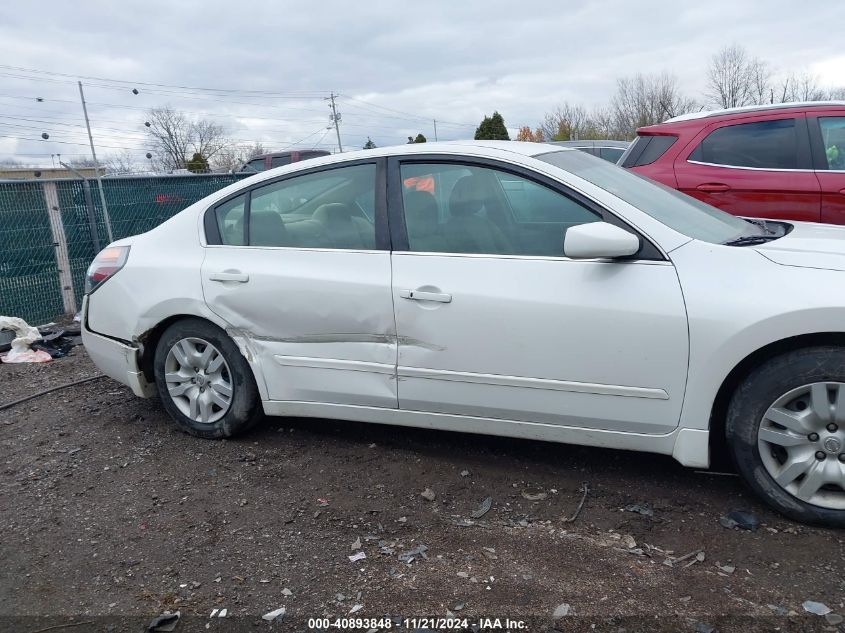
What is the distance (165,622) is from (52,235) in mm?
6682

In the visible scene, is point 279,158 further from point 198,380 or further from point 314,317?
point 314,317

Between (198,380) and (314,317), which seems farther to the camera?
(198,380)

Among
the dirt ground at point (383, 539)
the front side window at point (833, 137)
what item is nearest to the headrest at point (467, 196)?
the dirt ground at point (383, 539)

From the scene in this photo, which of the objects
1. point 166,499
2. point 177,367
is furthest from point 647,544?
point 177,367

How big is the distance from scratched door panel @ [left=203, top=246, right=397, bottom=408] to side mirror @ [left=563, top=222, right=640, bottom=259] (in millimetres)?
944

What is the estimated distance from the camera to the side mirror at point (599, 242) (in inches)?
123

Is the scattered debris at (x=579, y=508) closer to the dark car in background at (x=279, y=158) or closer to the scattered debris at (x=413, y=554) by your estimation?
the scattered debris at (x=413, y=554)

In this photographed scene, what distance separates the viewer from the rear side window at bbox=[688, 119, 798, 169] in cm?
590

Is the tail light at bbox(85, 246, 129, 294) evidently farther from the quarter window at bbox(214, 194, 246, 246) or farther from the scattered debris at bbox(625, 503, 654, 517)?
the scattered debris at bbox(625, 503, 654, 517)

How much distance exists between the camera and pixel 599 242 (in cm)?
314

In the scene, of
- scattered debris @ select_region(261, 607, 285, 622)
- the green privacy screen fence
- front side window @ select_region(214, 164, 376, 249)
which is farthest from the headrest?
the green privacy screen fence

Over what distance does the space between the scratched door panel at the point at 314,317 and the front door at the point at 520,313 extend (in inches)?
5.0

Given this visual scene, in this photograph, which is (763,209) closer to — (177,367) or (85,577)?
(177,367)

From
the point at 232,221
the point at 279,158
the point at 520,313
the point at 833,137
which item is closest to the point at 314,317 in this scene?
the point at 232,221
